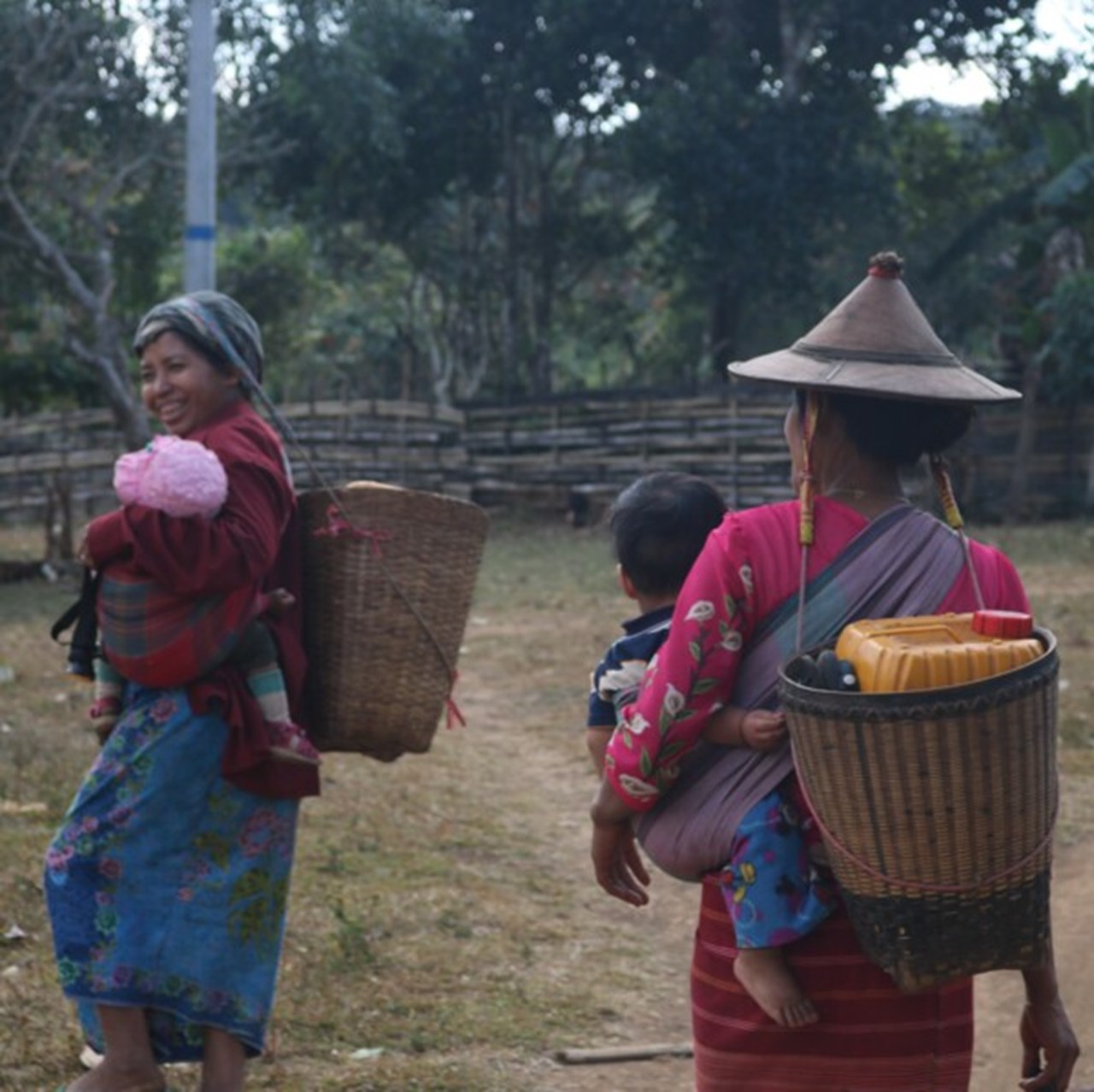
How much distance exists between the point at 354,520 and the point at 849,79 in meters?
22.9

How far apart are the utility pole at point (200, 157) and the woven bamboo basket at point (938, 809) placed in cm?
810

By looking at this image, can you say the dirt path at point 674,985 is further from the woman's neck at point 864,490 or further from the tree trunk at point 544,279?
the tree trunk at point 544,279

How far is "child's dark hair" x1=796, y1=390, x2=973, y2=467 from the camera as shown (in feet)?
8.89

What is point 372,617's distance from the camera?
4020 mm

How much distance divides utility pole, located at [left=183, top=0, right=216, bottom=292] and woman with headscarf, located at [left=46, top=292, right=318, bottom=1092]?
21.3 feet

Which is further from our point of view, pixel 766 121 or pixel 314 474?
pixel 766 121

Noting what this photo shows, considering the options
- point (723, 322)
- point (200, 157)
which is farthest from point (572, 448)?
point (200, 157)

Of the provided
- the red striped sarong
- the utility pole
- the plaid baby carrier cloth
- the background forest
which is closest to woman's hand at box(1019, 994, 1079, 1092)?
the red striped sarong

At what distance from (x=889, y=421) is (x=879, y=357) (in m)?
0.09

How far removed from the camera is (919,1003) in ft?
8.61

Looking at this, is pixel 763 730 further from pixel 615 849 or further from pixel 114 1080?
pixel 114 1080

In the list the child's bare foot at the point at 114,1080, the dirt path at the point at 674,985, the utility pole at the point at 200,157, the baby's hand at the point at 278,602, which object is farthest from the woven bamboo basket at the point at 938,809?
the utility pole at the point at 200,157

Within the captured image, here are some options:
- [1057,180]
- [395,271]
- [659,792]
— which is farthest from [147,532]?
[395,271]

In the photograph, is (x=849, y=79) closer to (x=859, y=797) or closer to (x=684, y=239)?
(x=684, y=239)
